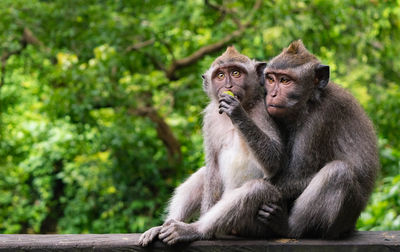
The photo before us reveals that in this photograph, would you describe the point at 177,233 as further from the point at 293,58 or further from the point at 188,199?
the point at 293,58

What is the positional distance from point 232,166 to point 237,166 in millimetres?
37

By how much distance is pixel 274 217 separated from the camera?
131 inches

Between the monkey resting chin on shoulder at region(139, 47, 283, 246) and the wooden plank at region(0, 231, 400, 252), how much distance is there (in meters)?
0.10

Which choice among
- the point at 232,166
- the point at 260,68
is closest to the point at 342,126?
the point at 260,68

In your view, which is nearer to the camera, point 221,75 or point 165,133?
point 221,75

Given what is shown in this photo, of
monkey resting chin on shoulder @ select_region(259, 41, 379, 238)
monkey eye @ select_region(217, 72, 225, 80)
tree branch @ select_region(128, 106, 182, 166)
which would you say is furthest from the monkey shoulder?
tree branch @ select_region(128, 106, 182, 166)

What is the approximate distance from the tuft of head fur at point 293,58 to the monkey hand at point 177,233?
117 centimetres

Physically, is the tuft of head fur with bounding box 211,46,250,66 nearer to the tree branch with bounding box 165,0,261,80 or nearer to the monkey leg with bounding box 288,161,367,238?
the monkey leg with bounding box 288,161,367,238

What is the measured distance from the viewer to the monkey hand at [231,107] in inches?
133

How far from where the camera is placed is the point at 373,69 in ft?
38.1

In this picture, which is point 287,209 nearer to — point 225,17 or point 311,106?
point 311,106

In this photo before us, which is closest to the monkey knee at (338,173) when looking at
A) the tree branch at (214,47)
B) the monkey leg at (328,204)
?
the monkey leg at (328,204)

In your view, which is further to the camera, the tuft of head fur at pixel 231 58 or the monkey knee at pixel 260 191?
the tuft of head fur at pixel 231 58

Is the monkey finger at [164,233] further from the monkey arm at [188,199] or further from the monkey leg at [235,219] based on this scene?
the monkey arm at [188,199]
